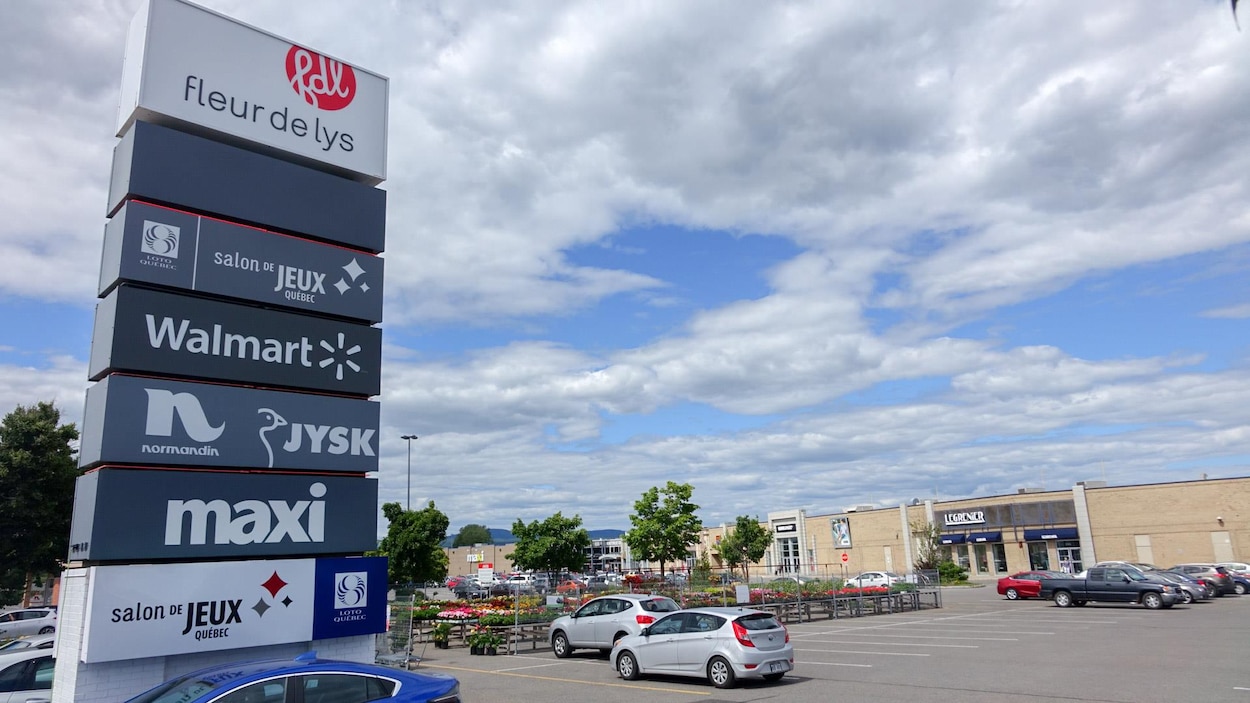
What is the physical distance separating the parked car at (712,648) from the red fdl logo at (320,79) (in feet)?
37.3

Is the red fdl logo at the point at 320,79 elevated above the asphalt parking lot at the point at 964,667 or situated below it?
above

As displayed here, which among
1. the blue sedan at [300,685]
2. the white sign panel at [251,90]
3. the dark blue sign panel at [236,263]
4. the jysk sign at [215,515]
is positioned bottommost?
the blue sedan at [300,685]

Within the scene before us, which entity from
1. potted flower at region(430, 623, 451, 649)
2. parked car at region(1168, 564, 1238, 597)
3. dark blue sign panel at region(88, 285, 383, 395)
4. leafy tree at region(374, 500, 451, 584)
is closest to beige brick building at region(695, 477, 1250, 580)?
parked car at region(1168, 564, 1238, 597)

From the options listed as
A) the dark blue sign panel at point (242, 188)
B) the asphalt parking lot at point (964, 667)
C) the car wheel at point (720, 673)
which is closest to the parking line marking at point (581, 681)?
the asphalt parking lot at point (964, 667)

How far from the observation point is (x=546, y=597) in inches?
1088

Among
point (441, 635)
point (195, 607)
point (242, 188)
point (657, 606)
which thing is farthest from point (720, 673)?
point (441, 635)

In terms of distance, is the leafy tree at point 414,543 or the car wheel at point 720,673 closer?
the car wheel at point 720,673

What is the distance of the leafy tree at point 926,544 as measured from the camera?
2121 inches

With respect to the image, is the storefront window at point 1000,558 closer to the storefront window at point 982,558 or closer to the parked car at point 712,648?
the storefront window at point 982,558

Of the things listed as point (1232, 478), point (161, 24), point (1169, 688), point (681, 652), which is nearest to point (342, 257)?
point (161, 24)

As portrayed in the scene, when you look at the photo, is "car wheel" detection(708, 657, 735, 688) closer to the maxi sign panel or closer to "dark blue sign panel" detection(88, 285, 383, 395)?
the maxi sign panel

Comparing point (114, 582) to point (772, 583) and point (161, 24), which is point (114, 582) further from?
point (772, 583)

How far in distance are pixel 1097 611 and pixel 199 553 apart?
32.0m

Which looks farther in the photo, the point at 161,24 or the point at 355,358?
the point at 355,358
